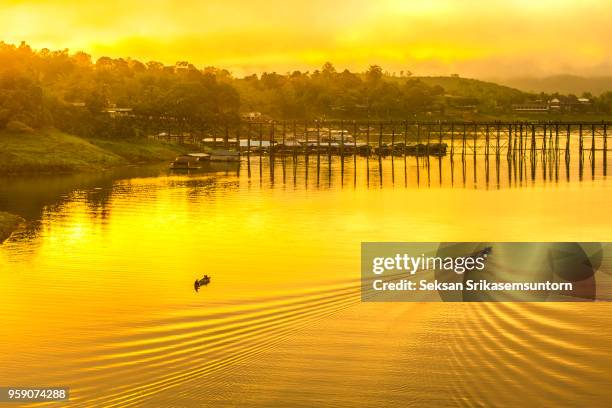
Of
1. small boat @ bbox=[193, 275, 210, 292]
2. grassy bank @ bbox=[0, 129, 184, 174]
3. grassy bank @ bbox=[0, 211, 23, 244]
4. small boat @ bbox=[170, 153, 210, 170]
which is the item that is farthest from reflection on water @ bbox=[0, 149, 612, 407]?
small boat @ bbox=[170, 153, 210, 170]

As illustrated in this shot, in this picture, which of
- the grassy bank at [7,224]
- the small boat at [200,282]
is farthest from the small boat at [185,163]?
the small boat at [200,282]

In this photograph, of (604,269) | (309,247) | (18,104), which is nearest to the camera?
(604,269)

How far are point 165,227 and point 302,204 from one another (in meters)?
15.9

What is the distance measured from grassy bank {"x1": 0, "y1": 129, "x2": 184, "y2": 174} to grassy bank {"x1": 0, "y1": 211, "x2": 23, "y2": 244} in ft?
131

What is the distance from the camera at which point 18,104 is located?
108 meters

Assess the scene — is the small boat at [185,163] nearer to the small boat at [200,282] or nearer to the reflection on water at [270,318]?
the reflection on water at [270,318]

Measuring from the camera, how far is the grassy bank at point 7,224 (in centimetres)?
5361

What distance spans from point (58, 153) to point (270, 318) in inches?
3136

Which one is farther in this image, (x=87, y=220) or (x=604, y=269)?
(x=87, y=220)

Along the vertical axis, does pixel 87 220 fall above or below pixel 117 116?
below

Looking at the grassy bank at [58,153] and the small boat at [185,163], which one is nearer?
the grassy bank at [58,153]

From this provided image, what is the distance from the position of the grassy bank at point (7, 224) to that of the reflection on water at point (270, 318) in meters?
0.82

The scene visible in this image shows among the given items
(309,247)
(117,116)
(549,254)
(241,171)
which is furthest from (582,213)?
(117,116)

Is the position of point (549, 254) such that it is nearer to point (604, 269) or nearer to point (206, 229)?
point (604, 269)
